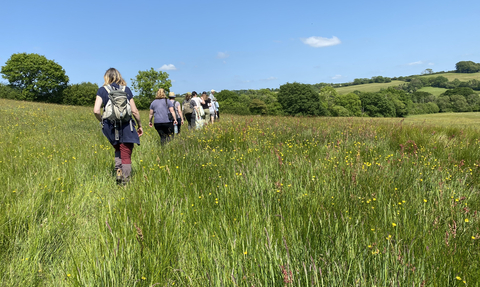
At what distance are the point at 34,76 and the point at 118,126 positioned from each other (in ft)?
225

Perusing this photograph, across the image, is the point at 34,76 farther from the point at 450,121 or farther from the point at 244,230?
the point at 450,121

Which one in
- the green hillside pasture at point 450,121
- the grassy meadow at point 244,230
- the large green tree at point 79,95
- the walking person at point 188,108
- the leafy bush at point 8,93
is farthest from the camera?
the large green tree at point 79,95

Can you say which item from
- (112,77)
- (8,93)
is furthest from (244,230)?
(8,93)

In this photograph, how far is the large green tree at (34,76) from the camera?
52.7 meters

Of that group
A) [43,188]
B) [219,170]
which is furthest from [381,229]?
[43,188]

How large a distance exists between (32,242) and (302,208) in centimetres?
275

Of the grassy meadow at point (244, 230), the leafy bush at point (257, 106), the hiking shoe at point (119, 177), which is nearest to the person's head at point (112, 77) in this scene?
the hiking shoe at point (119, 177)

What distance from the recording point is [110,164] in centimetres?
556

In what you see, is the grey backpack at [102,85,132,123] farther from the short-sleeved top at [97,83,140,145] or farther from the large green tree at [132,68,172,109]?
the large green tree at [132,68,172,109]

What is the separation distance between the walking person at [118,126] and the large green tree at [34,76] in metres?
64.5

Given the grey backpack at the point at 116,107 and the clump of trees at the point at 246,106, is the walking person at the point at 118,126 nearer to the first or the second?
the grey backpack at the point at 116,107

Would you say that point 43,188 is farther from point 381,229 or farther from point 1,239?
point 381,229

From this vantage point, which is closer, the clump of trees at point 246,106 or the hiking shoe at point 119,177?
the hiking shoe at point 119,177

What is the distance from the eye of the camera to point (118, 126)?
4.33 meters
